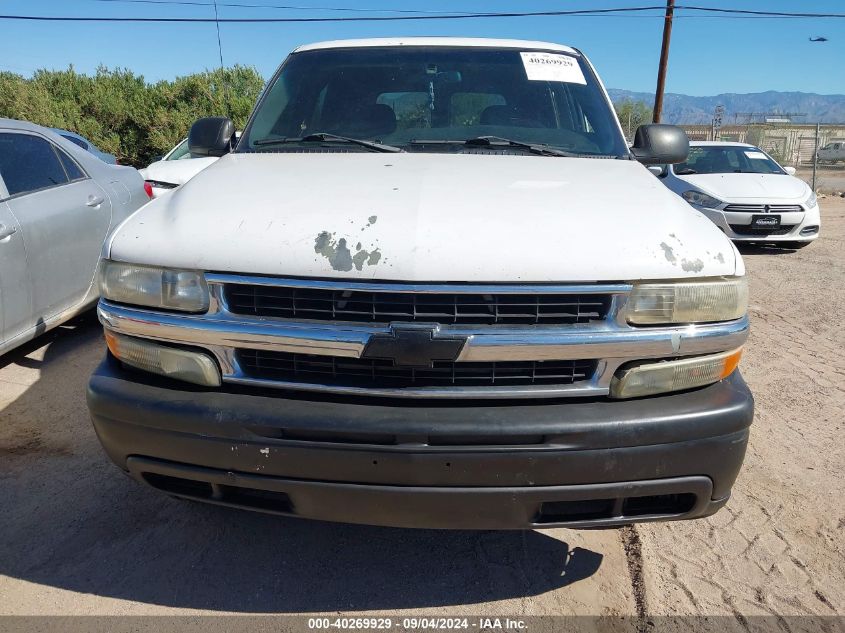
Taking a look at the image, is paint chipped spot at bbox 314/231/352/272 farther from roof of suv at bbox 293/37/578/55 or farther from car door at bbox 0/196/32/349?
car door at bbox 0/196/32/349

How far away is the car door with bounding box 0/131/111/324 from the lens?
4.15 meters

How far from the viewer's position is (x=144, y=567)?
2.51 meters

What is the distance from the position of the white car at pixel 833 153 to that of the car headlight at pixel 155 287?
37810 mm

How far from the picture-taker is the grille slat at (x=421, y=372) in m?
2.01

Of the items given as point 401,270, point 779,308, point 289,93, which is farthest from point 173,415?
point 779,308

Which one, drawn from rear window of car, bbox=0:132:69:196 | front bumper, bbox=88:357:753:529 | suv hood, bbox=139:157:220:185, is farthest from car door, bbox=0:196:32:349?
suv hood, bbox=139:157:220:185

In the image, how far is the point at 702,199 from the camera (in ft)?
31.2

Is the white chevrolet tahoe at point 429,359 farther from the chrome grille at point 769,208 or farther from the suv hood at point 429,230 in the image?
the chrome grille at point 769,208

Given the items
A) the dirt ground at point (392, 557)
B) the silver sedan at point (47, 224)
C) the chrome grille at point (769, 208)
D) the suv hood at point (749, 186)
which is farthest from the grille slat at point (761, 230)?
the silver sedan at point (47, 224)

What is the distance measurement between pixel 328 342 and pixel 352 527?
1.16m

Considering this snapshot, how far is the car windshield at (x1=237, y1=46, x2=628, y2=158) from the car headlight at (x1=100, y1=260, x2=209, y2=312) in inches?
46.7

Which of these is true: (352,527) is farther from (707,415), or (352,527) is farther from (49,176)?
(49,176)

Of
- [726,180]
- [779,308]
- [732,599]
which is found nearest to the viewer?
[732,599]

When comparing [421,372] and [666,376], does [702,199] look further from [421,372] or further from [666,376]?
[421,372]
